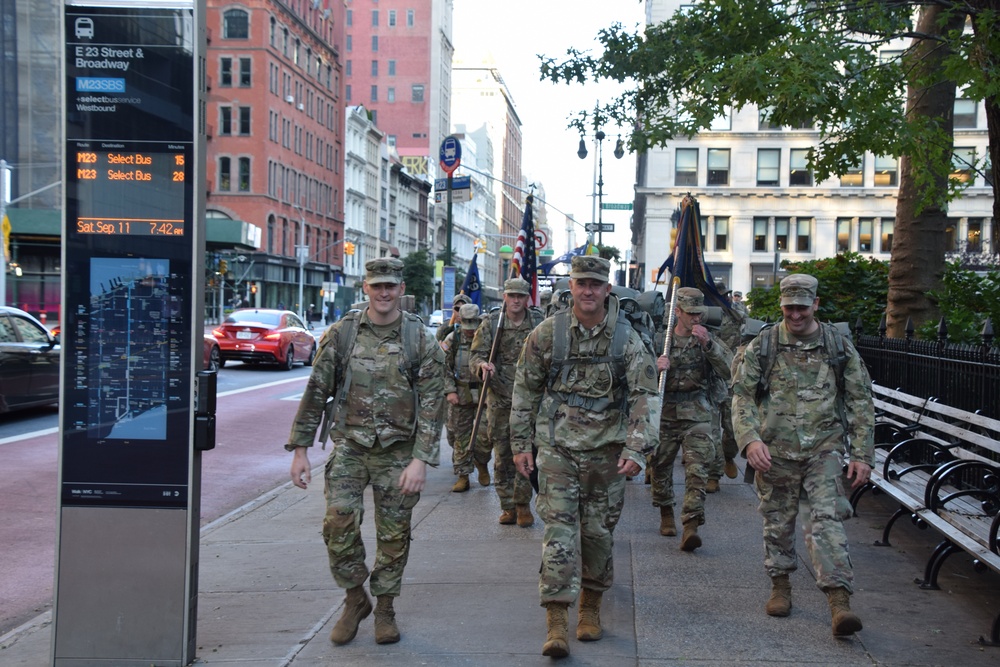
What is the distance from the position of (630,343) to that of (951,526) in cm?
239

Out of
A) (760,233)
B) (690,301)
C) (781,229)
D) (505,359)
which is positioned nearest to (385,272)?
(690,301)

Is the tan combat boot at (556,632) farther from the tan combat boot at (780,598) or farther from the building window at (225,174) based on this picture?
the building window at (225,174)

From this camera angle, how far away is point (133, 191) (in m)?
5.00

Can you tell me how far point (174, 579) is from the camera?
5000 mm

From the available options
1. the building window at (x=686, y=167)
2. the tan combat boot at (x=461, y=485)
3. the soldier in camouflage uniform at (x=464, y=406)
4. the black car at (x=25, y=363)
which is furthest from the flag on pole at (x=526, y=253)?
the building window at (x=686, y=167)

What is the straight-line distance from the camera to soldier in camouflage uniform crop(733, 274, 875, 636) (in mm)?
5820

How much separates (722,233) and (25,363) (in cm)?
5032

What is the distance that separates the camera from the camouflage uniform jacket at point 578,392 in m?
5.53

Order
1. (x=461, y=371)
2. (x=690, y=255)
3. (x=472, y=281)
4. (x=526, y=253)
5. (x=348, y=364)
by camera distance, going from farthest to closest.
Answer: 1. (x=472, y=281)
2. (x=526, y=253)
3. (x=461, y=371)
4. (x=690, y=255)
5. (x=348, y=364)

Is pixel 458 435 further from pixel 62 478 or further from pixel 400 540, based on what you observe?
pixel 62 478

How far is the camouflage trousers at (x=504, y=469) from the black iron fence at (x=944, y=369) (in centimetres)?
349

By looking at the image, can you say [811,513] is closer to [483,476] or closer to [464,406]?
[483,476]

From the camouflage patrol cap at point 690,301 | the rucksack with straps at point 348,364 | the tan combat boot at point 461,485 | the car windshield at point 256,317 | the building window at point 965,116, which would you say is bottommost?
the tan combat boot at point 461,485

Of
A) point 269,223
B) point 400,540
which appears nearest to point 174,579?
point 400,540
